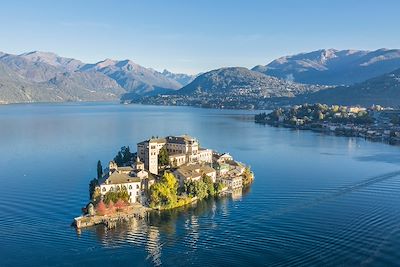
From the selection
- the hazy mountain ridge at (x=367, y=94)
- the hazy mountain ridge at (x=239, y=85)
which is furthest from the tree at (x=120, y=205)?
the hazy mountain ridge at (x=239, y=85)

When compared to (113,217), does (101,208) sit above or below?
above

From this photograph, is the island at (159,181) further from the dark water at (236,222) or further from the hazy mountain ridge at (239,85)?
the hazy mountain ridge at (239,85)

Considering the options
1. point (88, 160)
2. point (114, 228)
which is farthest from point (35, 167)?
point (114, 228)

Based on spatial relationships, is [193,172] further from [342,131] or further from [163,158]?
[342,131]

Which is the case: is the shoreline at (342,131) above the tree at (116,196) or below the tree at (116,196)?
above

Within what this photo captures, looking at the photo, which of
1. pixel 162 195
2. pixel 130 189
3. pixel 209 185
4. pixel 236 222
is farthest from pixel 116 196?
pixel 209 185

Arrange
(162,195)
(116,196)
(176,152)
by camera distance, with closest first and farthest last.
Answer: (116,196) < (162,195) < (176,152)
